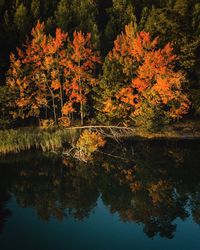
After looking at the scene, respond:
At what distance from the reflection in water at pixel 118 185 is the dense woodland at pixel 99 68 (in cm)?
790

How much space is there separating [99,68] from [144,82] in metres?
9.25

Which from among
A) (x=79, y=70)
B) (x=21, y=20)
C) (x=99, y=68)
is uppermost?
(x=21, y=20)

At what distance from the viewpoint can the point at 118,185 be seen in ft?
88.8

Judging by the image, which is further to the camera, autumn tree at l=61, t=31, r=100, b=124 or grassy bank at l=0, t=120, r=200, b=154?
autumn tree at l=61, t=31, r=100, b=124

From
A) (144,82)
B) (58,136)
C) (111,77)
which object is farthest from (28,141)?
(144,82)

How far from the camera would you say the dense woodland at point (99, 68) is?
136 ft

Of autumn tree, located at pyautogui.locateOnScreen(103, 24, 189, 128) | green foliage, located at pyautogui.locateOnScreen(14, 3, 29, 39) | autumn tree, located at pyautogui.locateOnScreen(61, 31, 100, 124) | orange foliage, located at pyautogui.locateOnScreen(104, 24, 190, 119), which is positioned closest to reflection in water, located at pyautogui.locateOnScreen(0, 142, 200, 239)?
autumn tree, located at pyautogui.locateOnScreen(103, 24, 189, 128)

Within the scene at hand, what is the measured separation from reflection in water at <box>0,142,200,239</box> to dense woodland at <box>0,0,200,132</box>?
7.90m

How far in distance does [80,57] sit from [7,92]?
908 cm

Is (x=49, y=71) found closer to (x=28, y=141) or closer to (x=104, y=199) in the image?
(x=28, y=141)

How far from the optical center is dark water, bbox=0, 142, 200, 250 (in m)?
19.5

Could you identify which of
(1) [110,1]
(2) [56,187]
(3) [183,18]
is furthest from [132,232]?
(1) [110,1]

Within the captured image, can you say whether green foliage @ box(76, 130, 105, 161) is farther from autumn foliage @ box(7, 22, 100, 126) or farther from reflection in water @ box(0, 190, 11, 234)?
autumn foliage @ box(7, 22, 100, 126)

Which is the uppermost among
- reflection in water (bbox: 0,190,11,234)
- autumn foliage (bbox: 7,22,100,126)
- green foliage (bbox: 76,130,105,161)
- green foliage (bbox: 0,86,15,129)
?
autumn foliage (bbox: 7,22,100,126)
